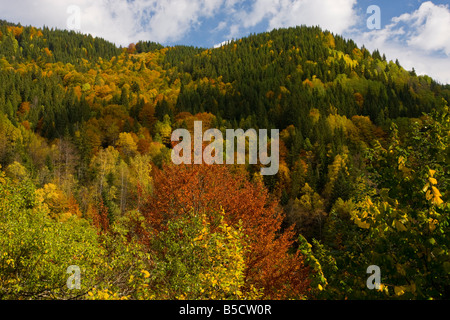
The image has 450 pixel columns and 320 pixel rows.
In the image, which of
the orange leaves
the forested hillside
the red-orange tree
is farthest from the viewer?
the red-orange tree

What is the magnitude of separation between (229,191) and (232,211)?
2380 millimetres

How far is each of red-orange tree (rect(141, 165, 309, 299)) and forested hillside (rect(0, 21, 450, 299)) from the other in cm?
12

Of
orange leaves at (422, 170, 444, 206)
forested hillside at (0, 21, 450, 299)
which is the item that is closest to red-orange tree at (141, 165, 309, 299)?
forested hillside at (0, 21, 450, 299)

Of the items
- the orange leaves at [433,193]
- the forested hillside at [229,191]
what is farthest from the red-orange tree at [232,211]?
the orange leaves at [433,193]

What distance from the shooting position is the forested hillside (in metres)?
6.42

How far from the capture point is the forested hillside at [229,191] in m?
6.42

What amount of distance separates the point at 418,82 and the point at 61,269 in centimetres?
22796

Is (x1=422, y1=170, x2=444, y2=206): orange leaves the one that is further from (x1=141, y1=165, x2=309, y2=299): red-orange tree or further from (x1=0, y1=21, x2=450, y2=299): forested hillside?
(x1=141, y1=165, x2=309, y2=299): red-orange tree

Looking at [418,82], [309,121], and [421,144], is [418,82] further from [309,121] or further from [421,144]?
[421,144]

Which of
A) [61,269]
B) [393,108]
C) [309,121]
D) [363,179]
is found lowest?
[61,269]

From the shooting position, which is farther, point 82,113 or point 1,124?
point 82,113

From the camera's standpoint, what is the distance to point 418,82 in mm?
186000

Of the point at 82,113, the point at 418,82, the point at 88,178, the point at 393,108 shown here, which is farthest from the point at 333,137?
the point at 418,82
